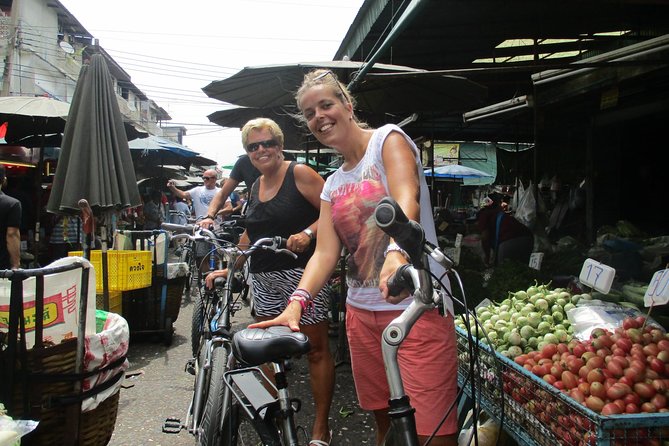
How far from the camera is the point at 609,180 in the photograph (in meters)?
7.71

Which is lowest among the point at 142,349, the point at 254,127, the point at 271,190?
the point at 142,349

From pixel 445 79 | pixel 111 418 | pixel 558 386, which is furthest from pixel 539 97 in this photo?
pixel 111 418

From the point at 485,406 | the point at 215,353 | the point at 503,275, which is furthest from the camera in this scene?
the point at 503,275

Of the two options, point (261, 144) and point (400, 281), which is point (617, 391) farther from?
point (261, 144)

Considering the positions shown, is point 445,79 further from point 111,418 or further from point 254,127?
point 111,418

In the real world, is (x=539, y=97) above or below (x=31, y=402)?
above

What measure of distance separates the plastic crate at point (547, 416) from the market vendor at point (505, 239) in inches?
158

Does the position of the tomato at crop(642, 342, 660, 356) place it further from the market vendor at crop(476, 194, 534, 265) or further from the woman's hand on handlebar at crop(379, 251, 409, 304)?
the market vendor at crop(476, 194, 534, 265)

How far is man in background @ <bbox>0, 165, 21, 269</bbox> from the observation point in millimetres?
5152

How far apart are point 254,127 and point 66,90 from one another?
78.7ft

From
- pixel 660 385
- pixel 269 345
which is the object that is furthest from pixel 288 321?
pixel 660 385

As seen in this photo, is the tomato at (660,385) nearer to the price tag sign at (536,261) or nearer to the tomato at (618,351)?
the tomato at (618,351)

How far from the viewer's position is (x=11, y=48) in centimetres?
1700

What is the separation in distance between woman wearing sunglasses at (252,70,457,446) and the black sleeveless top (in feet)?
3.31
